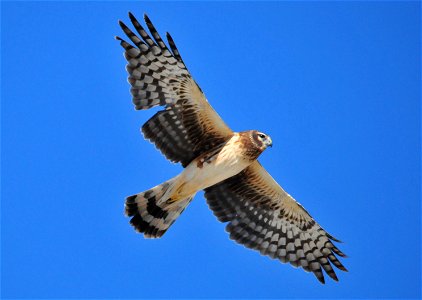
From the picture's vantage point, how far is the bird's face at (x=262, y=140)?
38.2ft

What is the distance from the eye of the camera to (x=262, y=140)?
11.6 m

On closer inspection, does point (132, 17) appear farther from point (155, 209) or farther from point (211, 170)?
point (155, 209)

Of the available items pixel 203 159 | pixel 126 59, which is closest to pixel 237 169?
pixel 203 159

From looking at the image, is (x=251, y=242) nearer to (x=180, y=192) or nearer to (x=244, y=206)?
(x=244, y=206)

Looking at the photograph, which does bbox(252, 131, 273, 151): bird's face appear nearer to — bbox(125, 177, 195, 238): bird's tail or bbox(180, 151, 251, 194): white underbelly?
bbox(180, 151, 251, 194): white underbelly

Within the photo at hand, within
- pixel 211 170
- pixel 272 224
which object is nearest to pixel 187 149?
pixel 211 170

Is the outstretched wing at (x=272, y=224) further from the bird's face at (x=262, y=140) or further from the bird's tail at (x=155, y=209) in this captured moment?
the bird's face at (x=262, y=140)

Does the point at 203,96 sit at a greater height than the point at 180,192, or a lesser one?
greater

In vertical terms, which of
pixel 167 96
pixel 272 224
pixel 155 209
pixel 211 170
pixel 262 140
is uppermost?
pixel 167 96

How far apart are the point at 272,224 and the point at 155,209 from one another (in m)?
2.02

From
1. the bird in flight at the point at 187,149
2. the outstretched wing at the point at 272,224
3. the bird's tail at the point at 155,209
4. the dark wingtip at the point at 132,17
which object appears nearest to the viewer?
the dark wingtip at the point at 132,17

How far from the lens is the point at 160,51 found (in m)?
11.8

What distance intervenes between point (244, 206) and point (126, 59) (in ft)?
9.95

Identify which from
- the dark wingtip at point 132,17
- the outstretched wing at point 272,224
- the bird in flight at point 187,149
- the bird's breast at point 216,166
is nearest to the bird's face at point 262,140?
the bird in flight at point 187,149
